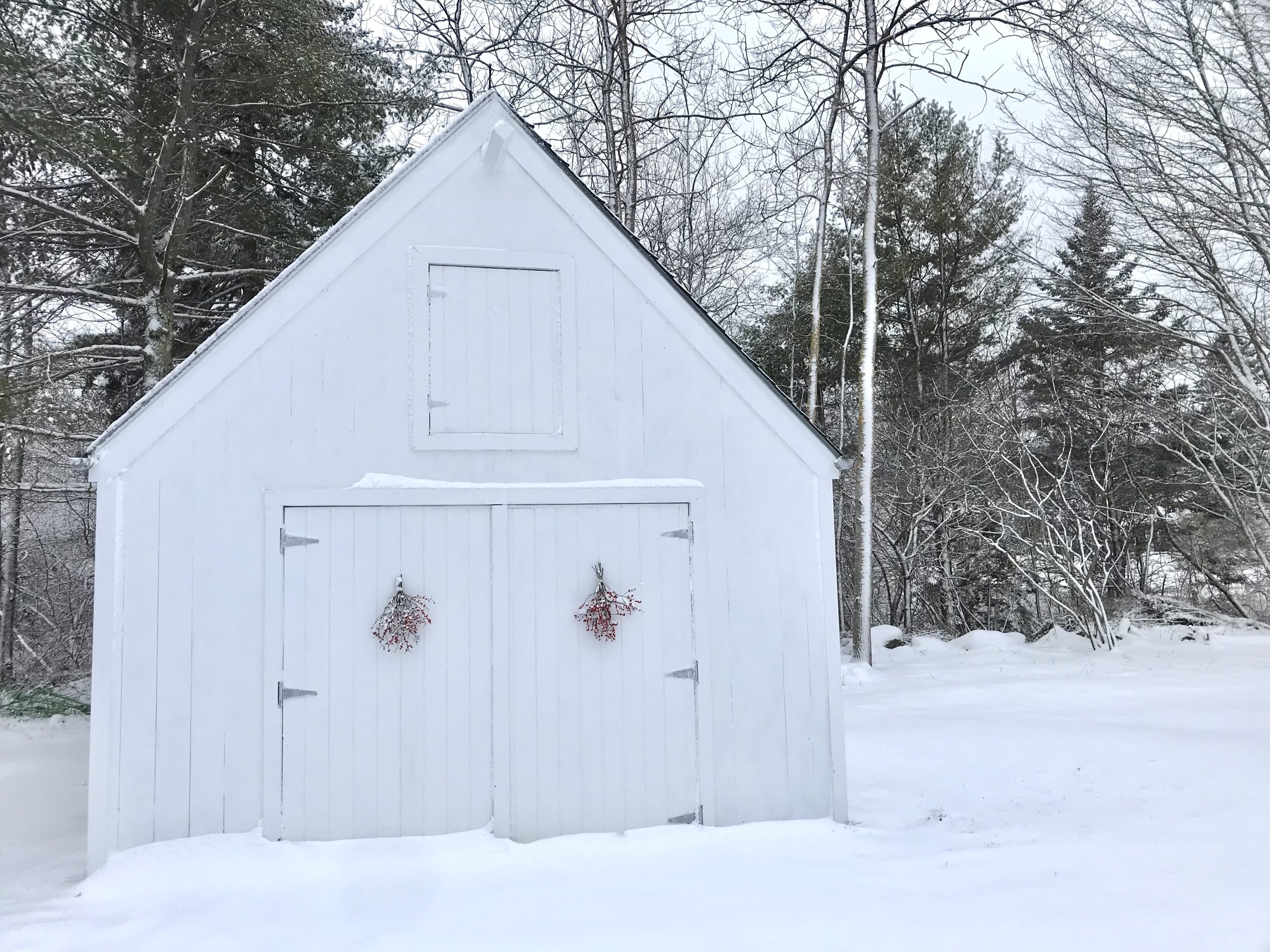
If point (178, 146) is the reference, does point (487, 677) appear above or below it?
below

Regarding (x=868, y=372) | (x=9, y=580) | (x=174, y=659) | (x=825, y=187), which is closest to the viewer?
(x=174, y=659)

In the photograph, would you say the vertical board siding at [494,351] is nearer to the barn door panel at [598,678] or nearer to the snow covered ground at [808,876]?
the barn door panel at [598,678]

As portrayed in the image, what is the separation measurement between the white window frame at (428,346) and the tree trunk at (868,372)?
7.25 meters

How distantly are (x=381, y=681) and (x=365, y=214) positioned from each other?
8.81 feet

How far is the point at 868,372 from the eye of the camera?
1182 centimetres

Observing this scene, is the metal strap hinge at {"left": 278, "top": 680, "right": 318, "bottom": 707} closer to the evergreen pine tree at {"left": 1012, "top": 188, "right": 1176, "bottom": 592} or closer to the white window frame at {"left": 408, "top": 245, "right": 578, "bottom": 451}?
the white window frame at {"left": 408, "top": 245, "right": 578, "bottom": 451}

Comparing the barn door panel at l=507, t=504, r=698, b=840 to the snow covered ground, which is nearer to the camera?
the snow covered ground

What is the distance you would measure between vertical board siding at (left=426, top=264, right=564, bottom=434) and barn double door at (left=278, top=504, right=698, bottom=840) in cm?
55

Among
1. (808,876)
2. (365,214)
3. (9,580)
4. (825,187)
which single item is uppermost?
(825,187)

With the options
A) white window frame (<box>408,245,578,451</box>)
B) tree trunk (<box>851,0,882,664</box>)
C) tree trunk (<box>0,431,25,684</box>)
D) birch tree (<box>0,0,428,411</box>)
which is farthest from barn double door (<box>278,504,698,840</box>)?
tree trunk (<box>0,431,25,684</box>)

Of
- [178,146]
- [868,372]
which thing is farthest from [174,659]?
[868,372]

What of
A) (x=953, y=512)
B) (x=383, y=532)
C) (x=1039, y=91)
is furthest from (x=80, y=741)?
(x=1039, y=91)

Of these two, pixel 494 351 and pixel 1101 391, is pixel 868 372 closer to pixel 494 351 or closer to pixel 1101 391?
pixel 1101 391

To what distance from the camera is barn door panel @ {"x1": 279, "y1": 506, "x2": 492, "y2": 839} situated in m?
4.66
